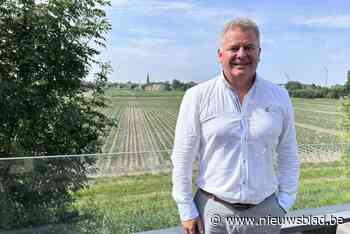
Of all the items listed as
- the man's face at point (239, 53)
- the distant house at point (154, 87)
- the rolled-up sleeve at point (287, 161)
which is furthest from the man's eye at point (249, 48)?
the distant house at point (154, 87)

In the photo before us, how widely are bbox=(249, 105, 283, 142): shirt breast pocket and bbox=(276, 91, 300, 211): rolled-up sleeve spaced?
0.16 ft

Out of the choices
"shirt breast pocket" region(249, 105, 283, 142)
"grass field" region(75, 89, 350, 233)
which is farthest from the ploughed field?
"shirt breast pocket" region(249, 105, 283, 142)

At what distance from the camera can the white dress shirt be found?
1.53 meters

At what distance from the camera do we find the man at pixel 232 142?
1.53 m

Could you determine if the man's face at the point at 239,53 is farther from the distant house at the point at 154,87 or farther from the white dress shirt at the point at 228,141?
the distant house at the point at 154,87

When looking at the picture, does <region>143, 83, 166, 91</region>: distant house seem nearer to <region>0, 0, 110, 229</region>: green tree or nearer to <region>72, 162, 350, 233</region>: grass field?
<region>0, 0, 110, 229</region>: green tree

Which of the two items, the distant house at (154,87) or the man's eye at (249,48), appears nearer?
the man's eye at (249,48)

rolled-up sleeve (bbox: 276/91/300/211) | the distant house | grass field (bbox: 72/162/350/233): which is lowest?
grass field (bbox: 72/162/350/233)

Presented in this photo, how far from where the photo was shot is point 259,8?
6387 millimetres

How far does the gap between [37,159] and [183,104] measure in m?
1.44

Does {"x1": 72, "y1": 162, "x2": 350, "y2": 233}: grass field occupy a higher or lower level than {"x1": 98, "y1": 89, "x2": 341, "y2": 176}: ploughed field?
lower

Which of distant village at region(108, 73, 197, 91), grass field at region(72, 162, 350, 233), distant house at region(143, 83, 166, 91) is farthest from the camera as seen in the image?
distant house at region(143, 83, 166, 91)

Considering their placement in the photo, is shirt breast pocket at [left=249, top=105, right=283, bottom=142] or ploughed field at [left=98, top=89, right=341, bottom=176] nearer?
shirt breast pocket at [left=249, top=105, right=283, bottom=142]

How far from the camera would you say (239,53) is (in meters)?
1.50
